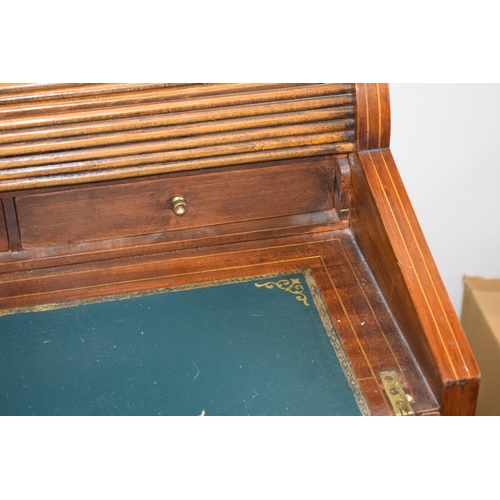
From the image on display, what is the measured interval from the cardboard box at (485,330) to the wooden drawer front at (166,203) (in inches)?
48.0

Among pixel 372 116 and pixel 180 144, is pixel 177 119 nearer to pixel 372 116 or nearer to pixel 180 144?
pixel 180 144

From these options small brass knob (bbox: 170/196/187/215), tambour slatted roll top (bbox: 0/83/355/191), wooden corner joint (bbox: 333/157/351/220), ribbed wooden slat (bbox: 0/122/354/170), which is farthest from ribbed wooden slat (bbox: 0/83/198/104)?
wooden corner joint (bbox: 333/157/351/220)

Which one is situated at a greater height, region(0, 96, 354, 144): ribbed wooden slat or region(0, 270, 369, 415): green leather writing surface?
region(0, 96, 354, 144): ribbed wooden slat

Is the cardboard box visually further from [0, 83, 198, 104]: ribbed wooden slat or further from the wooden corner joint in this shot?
[0, 83, 198, 104]: ribbed wooden slat

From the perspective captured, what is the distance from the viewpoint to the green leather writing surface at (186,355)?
116 cm

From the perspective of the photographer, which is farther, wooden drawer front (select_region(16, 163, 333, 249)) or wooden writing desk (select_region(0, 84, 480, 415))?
wooden drawer front (select_region(16, 163, 333, 249))

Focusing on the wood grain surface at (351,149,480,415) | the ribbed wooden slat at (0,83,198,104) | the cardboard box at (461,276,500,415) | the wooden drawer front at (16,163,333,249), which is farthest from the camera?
the cardboard box at (461,276,500,415)

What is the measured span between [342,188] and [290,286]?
25 cm

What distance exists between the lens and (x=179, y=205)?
4.73ft

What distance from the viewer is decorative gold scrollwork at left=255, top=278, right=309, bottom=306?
1362 millimetres

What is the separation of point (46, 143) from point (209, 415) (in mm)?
595

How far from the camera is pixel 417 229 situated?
4.33 ft

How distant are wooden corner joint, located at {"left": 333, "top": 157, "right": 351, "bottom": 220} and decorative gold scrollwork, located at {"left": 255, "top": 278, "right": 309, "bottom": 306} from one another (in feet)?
0.67

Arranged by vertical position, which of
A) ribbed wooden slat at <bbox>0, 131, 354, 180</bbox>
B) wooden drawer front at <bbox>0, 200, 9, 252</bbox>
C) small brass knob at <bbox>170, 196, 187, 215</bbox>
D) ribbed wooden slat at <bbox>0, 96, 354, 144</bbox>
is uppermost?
ribbed wooden slat at <bbox>0, 96, 354, 144</bbox>
